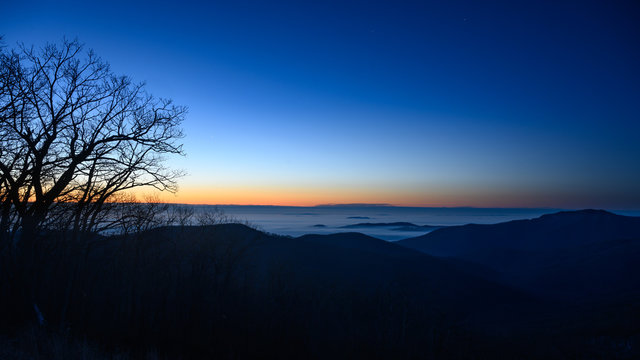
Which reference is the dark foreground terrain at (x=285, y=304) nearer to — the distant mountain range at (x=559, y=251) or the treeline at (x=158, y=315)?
the treeline at (x=158, y=315)

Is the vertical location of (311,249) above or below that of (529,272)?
above

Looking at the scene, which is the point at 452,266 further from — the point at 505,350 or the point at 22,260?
the point at 22,260

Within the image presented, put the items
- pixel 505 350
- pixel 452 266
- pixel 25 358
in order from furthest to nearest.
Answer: pixel 452 266, pixel 505 350, pixel 25 358

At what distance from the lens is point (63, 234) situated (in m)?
10.4

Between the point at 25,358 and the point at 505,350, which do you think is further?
the point at 505,350

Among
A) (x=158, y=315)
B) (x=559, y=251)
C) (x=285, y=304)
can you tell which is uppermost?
(x=158, y=315)

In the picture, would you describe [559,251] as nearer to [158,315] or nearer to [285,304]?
[285,304]

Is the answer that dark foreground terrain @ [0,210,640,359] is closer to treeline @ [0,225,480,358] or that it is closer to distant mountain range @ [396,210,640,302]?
treeline @ [0,225,480,358]

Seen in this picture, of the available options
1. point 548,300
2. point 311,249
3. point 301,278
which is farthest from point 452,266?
point 301,278

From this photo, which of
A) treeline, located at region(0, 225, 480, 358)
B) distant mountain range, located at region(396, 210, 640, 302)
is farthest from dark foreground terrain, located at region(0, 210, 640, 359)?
distant mountain range, located at region(396, 210, 640, 302)

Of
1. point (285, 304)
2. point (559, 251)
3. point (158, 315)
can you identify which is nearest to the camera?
point (158, 315)

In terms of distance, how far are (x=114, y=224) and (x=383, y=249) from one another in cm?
6106

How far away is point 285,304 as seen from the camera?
14078 millimetres

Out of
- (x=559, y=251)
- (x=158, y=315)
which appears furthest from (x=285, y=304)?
(x=559, y=251)
